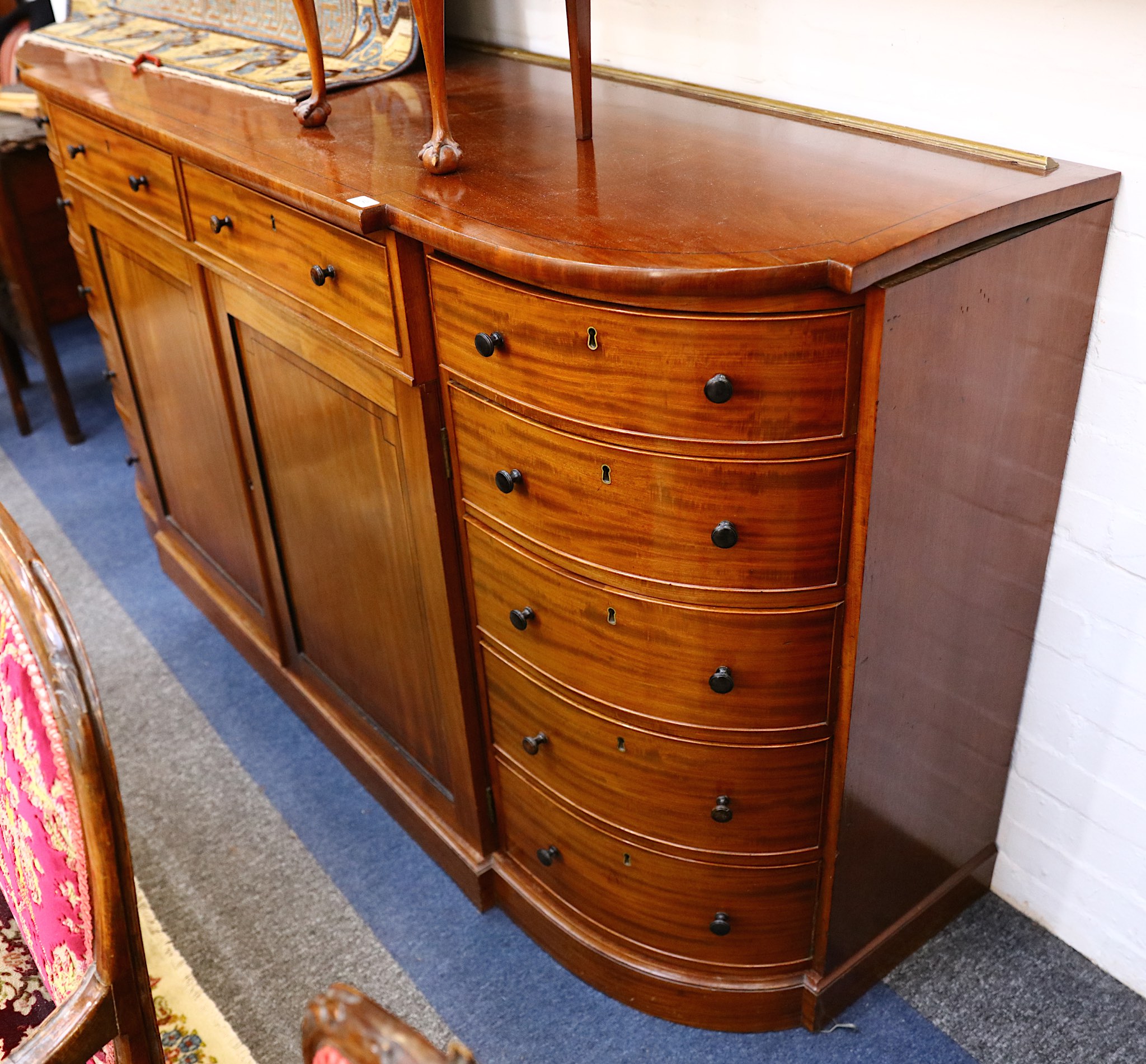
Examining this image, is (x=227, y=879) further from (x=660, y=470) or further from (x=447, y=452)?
(x=660, y=470)

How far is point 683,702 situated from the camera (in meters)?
1.30

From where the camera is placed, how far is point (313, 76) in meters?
1.55

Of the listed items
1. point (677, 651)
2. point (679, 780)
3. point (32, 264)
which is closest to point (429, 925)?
point (679, 780)

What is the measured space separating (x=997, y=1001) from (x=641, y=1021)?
19.7 inches

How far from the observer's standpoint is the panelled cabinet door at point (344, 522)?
1538 mm

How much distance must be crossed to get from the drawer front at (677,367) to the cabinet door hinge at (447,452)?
198mm

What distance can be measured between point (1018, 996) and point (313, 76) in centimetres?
162

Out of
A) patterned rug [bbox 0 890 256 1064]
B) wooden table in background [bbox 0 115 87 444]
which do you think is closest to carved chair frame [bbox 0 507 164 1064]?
patterned rug [bbox 0 890 256 1064]

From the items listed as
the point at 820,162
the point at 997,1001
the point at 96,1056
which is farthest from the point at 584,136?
the point at 997,1001

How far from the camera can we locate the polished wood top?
104cm

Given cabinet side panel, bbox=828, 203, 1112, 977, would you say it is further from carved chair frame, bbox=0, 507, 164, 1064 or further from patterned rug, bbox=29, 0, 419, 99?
patterned rug, bbox=29, 0, 419, 99

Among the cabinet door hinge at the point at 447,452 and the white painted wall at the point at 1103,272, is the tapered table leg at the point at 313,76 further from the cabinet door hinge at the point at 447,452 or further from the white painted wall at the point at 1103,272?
the cabinet door hinge at the point at 447,452

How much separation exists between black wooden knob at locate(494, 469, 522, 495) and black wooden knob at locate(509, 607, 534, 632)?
0.17 metres

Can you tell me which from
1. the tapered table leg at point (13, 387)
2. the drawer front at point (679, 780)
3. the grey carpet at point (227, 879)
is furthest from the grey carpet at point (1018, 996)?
the tapered table leg at point (13, 387)
